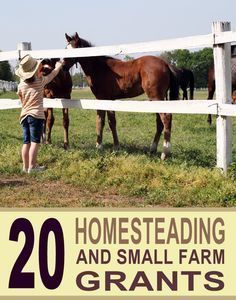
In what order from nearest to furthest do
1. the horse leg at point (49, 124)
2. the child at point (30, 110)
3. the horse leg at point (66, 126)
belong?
the child at point (30, 110) → the horse leg at point (66, 126) → the horse leg at point (49, 124)

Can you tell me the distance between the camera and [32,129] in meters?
7.30

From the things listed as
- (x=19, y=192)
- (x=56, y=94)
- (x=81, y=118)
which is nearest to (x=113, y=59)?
(x=56, y=94)

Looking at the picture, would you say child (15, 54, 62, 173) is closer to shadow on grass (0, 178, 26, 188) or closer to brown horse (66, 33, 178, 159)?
shadow on grass (0, 178, 26, 188)

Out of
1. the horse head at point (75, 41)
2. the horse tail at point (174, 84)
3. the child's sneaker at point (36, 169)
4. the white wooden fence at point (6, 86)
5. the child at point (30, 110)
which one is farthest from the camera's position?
the white wooden fence at point (6, 86)

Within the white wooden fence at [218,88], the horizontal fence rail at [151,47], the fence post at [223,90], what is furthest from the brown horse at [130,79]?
the fence post at [223,90]

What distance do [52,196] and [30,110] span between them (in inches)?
64.8

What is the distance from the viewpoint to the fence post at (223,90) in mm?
6719

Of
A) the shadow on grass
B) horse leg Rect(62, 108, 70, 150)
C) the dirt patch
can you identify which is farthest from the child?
horse leg Rect(62, 108, 70, 150)

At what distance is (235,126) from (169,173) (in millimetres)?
8678

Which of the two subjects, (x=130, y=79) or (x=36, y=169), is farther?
(x=130, y=79)

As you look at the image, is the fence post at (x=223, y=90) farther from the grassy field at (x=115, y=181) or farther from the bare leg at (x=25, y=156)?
the bare leg at (x=25, y=156)

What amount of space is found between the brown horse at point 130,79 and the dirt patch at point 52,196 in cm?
209

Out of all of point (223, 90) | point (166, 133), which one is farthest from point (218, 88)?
point (166, 133)

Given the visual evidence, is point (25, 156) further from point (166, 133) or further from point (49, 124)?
point (49, 124)
